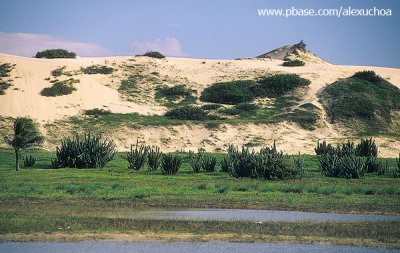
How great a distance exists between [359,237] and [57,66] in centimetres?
6002

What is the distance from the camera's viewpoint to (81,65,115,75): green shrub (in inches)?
2964

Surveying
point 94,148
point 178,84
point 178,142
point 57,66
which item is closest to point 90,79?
point 57,66

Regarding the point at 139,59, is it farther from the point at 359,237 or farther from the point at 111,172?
the point at 359,237

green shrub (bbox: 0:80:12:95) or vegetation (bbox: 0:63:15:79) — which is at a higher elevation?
vegetation (bbox: 0:63:15:79)

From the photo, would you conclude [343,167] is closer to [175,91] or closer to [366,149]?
[366,149]

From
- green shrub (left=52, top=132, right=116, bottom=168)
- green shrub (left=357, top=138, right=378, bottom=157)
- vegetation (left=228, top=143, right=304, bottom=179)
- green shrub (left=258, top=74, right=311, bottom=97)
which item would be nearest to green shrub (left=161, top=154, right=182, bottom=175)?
vegetation (left=228, top=143, right=304, bottom=179)

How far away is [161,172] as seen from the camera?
3819 cm

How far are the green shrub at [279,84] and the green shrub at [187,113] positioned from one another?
9388mm

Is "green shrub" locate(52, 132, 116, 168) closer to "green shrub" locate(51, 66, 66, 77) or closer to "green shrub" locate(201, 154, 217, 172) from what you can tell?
"green shrub" locate(201, 154, 217, 172)

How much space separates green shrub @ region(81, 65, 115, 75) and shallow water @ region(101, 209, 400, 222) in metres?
53.0

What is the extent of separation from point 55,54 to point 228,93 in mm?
21992

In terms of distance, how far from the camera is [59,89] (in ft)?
225

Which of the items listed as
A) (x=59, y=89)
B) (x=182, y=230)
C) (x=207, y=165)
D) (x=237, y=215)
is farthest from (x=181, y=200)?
(x=59, y=89)

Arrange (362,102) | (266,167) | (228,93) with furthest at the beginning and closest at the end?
(228,93) < (362,102) < (266,167)
